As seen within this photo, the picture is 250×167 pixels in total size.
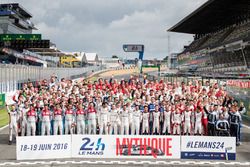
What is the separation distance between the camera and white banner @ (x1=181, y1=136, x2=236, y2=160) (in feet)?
41.6

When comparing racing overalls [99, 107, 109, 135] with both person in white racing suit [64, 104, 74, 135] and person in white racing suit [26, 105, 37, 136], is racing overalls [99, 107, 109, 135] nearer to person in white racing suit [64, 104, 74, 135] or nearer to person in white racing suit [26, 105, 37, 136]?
person in white racing suit [64, 104, 74, 135]

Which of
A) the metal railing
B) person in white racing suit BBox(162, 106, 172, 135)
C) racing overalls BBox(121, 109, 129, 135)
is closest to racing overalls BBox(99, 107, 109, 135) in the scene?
racing overalls BBox(121, 109, 129, 135)

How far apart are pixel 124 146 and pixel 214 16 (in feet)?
160

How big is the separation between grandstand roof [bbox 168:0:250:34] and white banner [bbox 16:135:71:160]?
40.4 m

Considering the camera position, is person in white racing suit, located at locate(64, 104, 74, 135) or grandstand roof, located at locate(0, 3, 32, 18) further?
grandstand roof, located at locate(0, 3, 32, 18)

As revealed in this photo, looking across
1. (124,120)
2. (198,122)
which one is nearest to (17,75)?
(124,120)

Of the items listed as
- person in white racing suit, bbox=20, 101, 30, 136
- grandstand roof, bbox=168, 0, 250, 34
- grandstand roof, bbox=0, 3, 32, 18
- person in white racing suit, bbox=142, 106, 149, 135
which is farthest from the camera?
grandstand roof, bbox=0, 3, 32, 18

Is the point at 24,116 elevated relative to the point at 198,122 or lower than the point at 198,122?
elevated

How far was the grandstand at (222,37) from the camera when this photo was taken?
42.2 metres

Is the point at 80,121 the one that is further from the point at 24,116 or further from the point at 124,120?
the point at 24,116

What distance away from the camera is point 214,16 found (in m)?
58.0

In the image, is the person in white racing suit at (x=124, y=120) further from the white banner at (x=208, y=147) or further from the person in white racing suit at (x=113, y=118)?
the white banner at (x=208, y=147)

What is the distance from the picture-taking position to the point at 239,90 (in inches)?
997

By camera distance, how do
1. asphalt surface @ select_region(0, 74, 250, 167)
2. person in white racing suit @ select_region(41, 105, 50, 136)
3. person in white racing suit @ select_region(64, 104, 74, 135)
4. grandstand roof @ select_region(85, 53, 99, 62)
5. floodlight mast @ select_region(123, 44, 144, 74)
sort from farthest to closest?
grandstand roof @ select_region(85, 53, 99, 62) → floodlight mast @ select_region(123, 44, 144, 74) → person in white racing suit @ select_region(64, 104, 74, 135) → person in white racing suit @ select_region(41, 105, 50, 136) → asphalt surface @ select_region(0, 74, 250, 167)
